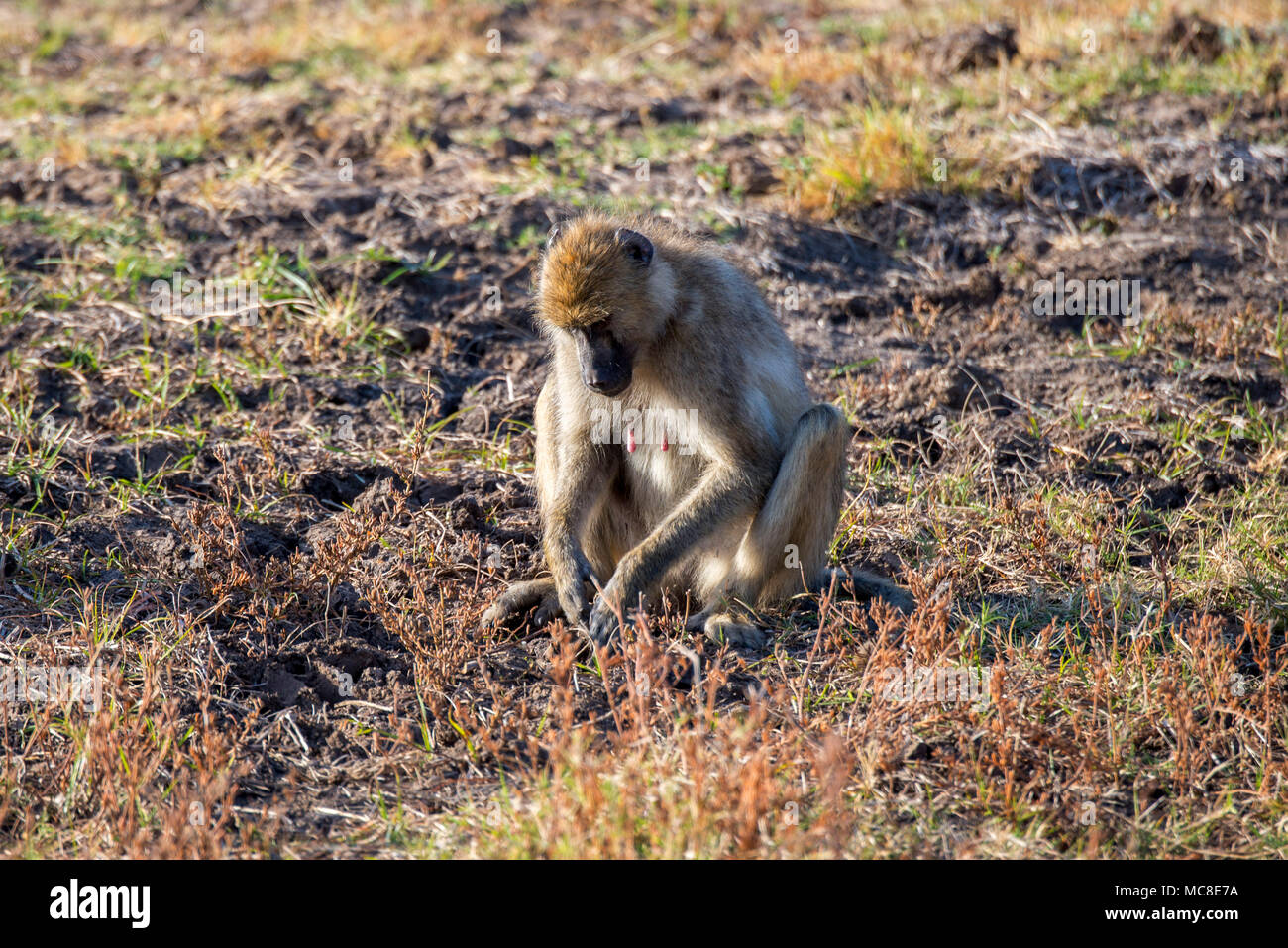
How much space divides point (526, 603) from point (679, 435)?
0.91 m

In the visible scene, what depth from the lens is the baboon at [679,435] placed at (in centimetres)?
470

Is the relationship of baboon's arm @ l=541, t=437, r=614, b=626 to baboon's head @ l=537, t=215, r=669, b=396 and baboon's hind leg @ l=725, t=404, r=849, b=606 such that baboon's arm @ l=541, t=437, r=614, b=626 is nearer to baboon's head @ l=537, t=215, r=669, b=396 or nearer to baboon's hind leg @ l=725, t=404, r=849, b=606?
baboon's head @ l=537, t=215, r=669, b=396

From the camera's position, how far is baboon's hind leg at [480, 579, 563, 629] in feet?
16.1

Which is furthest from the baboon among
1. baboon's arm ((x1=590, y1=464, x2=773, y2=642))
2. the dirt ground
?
the dirt ground

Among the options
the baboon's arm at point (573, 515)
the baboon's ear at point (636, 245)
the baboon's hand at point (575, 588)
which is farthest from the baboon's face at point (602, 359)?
the baboon's hand at point (575, 588)

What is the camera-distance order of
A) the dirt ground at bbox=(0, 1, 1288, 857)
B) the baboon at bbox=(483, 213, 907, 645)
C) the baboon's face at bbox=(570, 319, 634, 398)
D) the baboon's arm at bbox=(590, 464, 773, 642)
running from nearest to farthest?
1. the dirt ground at bbox=(0, 1, 1288, 857)
2. the baboon's face at bbox=(570, 319, 634, 398)
3. the baboon at bbox=(483, 213, 907, 645)
4. the baboon's arm at bbox=(590, 464, 773, 642)

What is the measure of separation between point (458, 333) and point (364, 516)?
2070 mm

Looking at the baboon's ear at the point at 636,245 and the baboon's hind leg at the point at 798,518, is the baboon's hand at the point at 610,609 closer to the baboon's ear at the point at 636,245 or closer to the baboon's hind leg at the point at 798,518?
the baboon's hind leg at the point at 798,518

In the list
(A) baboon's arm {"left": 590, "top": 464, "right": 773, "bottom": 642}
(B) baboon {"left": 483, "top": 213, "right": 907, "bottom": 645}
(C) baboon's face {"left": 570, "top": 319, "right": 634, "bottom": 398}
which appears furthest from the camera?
(A) baboon's arm {"left": 590, "top": 464, "right": 773, "bottom": 642}

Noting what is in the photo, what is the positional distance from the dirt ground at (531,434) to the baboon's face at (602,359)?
3.14ft

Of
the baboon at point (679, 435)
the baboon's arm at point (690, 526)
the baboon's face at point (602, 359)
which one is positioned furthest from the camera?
the baboon's arm at point (690, 526)

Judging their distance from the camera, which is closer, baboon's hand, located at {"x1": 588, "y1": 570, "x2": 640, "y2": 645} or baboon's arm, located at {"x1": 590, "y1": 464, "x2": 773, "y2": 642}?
baboon's hand, located at {"x1": 588, "y1": 570, "x2": 640, "y2": 645}

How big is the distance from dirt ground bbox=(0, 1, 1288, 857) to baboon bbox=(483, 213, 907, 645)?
0.22 m
